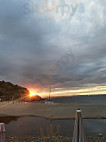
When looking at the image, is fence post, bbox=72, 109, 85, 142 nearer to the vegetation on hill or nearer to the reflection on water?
the reflection on water

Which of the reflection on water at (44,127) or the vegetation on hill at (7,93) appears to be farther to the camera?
the vegetation on hill at (7,93)

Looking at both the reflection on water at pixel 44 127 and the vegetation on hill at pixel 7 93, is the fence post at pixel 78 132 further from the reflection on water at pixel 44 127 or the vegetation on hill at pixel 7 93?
the vegetation on hill at pixel 7 93

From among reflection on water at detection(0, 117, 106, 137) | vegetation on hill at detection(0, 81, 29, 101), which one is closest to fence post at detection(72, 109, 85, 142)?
reflection on water at detection(0, 117, 106, 137)

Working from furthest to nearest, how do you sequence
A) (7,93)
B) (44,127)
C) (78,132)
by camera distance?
(7,93) < (44,127) < (78,132)

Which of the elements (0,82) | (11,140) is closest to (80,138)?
(11,140)

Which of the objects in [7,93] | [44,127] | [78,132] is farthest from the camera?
[7,93]

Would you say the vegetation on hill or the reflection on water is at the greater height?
the vegetation on hill

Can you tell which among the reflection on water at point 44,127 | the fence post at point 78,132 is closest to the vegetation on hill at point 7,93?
the reflection on water at point 44,127

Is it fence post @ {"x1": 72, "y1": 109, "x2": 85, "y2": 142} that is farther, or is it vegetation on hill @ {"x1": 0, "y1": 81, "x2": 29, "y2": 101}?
vegetation on hill @ {"x1": 0, "y1": 81, "x2": 29, "y2": 101}

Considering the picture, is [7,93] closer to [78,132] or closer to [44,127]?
[44,127]

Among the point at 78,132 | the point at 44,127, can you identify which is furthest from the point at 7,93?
the point at 78,132

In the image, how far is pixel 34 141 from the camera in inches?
280

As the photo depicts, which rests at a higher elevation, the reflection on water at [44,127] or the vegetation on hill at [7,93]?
the vegetation on hill at [7,93]

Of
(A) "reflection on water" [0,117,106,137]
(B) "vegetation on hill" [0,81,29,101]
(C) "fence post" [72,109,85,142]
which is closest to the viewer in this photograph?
(C) "fence post" [72,109,85,142]
